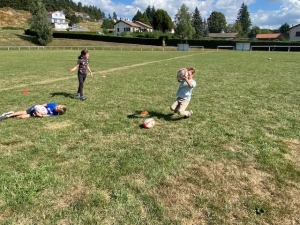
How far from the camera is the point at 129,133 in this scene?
5.81 m

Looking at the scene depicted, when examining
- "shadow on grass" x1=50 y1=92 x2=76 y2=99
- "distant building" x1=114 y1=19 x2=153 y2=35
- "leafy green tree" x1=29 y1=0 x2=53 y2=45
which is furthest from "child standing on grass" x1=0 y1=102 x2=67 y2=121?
"distant building" x1=114 y1=19 x2=153 y2=35

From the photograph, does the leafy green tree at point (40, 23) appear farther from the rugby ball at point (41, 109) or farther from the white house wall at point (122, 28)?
the white house wall at point (122, 28)

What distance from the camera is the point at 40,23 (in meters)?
57.2

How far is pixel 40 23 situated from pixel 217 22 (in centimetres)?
11813

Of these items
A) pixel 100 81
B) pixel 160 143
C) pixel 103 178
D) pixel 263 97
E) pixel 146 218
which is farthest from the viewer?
pixel 100 81

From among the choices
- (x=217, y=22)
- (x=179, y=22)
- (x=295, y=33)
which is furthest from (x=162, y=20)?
(x=295, y=33)

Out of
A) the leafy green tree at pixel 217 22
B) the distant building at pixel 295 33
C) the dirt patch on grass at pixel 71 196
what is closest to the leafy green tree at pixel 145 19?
the leafy green tree at pixel 217 22

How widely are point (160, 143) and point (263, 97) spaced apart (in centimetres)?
554

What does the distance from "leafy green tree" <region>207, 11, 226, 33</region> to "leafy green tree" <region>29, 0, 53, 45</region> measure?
115 meters

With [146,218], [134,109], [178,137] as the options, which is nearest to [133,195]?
[146,218]

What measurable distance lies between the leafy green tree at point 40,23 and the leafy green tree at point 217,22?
115399 millimetres

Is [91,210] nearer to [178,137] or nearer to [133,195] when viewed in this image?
[133,195]

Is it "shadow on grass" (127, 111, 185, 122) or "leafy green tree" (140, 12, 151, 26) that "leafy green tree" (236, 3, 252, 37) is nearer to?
"leafy green tree" (140, 12, 151, 26)

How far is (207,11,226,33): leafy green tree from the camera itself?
151238mm
